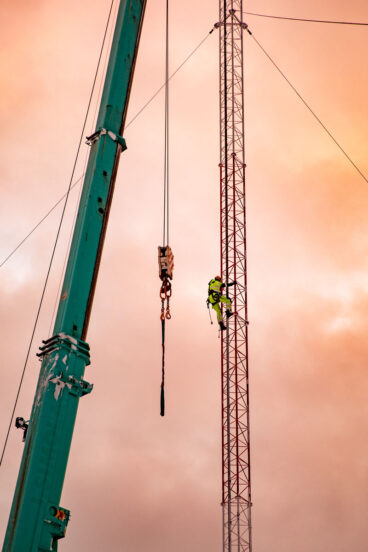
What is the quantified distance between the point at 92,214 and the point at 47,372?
320 centimetres

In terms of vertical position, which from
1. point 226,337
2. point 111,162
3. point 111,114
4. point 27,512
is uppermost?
point 226,337

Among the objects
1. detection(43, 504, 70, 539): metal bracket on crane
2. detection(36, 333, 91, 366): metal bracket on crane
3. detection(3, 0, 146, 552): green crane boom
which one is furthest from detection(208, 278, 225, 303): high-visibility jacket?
detection(43, 504, 70, 539): metal bracket on crane

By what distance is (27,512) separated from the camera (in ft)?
31.3

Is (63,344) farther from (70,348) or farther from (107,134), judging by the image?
(107,134)

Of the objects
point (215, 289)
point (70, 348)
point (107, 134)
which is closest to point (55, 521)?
point (70, 348)

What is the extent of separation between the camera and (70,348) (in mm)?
10930

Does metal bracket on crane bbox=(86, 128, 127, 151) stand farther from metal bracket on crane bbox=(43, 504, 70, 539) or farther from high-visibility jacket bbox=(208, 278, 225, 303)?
high-visibility jacket bbox=(208, 278, 225, 303)

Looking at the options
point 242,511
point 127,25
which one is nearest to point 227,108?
point 242,511

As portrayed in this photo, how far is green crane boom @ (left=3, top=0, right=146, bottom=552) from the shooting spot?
9609mm

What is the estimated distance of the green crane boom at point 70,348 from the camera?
31.5ft

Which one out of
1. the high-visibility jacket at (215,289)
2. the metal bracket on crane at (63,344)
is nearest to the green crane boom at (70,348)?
the metal bracket on crane at (63,344)

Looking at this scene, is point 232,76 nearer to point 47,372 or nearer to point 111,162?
point 111,162

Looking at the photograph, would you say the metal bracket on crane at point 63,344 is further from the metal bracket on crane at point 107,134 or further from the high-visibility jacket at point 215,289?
the high-visibility jacket at point 215,289

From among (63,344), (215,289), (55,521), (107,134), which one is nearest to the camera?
(55,521)
